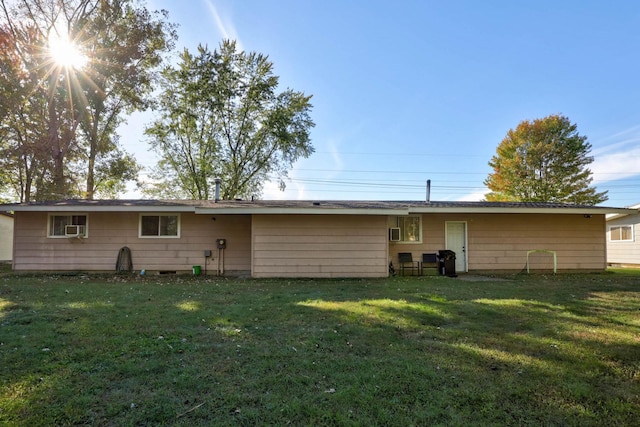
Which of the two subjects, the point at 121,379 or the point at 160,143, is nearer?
the point at 121,379

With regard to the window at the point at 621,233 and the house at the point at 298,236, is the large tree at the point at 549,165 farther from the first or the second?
the house at the point at 298,236

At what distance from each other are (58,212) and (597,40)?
1835 centimetres

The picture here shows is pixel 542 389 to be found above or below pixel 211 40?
below

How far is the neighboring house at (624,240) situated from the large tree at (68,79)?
25350mm

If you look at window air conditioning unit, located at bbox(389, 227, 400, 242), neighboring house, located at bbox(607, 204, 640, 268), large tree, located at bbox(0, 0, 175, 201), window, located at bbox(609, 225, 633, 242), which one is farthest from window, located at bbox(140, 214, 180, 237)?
window, located at bbox(609, 225, 633, 242)

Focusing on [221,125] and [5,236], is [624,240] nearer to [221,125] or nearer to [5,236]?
[221,125]

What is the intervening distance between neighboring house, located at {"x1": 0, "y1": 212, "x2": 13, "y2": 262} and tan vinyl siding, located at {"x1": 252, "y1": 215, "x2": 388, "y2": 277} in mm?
15061

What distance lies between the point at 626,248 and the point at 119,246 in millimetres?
21216

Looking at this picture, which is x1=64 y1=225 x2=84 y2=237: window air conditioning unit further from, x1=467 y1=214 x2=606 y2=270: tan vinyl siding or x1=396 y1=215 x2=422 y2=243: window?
x1=467 y1=214 x2=606 y2=270: tan vinyl siding

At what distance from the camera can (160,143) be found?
70.1ft

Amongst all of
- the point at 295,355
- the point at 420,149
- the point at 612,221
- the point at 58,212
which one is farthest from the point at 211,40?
Answer: the point at 612,221

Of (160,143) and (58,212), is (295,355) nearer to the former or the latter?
(58,212)

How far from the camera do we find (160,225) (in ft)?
34.3

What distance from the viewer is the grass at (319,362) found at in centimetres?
229
